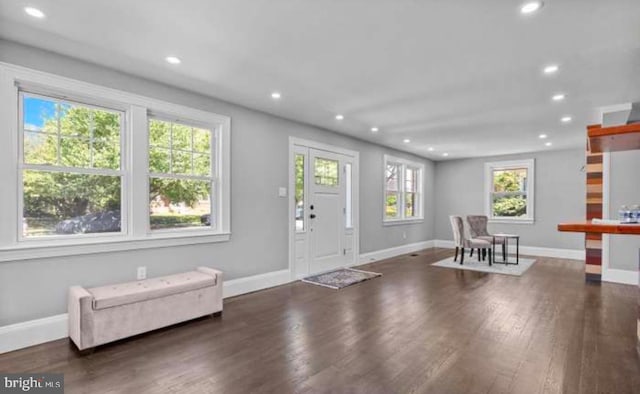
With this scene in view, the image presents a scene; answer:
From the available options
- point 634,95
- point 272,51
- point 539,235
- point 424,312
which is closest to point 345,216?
point 424,312

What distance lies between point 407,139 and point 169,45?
4.67m

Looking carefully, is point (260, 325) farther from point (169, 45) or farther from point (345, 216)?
point (345, 216)

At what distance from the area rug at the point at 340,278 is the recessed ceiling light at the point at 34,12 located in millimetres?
3948

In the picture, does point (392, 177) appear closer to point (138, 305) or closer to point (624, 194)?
point (624, 194)

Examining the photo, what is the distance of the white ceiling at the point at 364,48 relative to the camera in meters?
2.16

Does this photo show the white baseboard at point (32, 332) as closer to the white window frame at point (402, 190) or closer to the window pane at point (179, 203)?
the window pane at point (179, 203)

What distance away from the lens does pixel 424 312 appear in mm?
3506

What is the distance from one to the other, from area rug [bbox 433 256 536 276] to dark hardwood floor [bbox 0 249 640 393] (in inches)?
56.9

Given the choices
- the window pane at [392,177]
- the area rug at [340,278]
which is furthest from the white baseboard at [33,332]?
the window pane at [392,177]

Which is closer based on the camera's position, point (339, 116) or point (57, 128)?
point (57, 128)

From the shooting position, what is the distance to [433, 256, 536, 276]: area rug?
5590mm

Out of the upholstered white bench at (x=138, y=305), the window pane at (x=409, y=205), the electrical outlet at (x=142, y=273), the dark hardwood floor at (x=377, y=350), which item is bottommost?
the dark hardwood floor at (x=377, y=350)

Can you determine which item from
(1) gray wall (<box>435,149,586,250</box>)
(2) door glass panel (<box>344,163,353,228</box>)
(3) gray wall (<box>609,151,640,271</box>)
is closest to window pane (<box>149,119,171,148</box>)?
(2) door glass panel (<box>344,163,353,228</box>)

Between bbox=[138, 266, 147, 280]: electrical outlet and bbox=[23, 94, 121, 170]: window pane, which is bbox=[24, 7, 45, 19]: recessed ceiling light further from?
bbox=[138, 266, 147, 280]: electrical outlet
